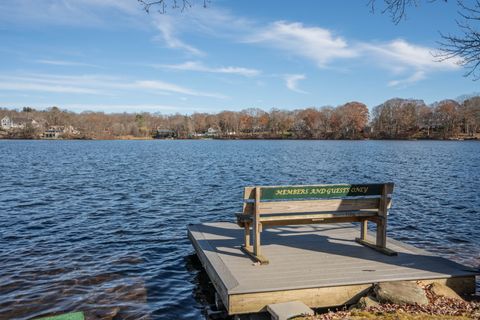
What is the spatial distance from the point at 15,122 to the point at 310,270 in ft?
659

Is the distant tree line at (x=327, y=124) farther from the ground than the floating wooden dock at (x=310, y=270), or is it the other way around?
the distant tree line at (x=327, y=124)

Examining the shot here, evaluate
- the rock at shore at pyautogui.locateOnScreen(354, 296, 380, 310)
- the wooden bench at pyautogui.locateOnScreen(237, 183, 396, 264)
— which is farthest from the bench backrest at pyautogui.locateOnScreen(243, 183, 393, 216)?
the rock at shore at pyautogui.locateOnScreen(354, 296, 380, 310)

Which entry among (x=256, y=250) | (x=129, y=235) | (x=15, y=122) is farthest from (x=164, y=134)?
(x=256, y=250)

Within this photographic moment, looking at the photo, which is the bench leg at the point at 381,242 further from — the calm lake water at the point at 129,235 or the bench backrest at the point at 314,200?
the calm lake water at the point at 129,235

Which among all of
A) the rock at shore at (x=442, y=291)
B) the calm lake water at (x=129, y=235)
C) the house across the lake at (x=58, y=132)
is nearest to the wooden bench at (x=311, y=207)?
the rock at shore at (x=442, y=291)

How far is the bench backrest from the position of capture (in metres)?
7.98

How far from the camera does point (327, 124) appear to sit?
164 meters

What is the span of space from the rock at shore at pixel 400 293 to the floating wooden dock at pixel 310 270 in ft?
0.76

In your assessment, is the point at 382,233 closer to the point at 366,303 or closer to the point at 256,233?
the point at 366,303

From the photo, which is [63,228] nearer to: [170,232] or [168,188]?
[170,232]

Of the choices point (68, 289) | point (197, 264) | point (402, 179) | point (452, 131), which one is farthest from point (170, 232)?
point (452, 131)

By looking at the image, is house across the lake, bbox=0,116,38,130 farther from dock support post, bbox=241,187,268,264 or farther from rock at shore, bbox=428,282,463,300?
rock at shore, bbox=428,282,463,300

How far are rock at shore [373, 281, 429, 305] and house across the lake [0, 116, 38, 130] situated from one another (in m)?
186

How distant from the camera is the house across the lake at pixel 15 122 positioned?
170 metres
